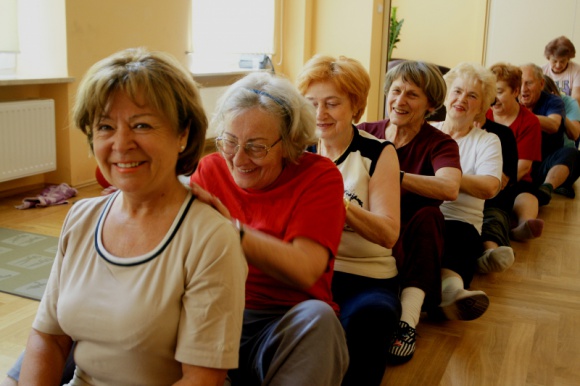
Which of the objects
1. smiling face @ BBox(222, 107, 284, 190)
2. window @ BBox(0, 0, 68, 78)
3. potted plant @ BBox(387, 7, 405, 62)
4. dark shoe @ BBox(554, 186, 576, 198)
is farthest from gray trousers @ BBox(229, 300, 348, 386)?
potted plant @ BBox(387, 7, 405, 62)

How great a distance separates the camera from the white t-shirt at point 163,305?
1129mm

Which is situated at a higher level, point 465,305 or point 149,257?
point 149,257

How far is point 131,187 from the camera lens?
1183 millimetres

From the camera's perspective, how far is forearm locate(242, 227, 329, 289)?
136cm

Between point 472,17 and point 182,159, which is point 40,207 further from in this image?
point 472,17

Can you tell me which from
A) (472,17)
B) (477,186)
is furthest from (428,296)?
(472,17)

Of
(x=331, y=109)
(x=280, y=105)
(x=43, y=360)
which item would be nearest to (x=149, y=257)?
(x=43, y=360)

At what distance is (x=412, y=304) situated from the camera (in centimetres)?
233

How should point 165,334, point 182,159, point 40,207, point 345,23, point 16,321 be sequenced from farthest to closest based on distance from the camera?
point 345,23 < point 40,207 < point 16,321 < point 182,159 < point 165,334

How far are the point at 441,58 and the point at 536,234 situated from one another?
21.1 ft

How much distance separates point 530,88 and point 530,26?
486 centimetres

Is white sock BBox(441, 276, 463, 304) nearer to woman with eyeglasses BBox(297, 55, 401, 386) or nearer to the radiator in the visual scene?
woman with eyeglasses BBox(297, 55, 401, 386)

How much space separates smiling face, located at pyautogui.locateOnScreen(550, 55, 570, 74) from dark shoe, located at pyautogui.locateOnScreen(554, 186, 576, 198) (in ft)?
5.06

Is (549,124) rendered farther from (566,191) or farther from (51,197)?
(51,197)
